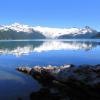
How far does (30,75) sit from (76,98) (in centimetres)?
1990

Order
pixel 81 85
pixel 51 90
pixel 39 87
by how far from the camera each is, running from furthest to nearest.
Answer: pixel 39 87, pixel 51 90, pixel 81 85

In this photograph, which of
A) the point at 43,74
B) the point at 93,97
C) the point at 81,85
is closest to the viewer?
the point at 93,97

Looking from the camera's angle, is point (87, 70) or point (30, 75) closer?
point (87, 70)

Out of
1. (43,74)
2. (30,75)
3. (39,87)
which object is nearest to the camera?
(39,87)

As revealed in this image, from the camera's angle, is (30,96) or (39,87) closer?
(30,96)

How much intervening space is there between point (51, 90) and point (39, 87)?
11.9 feet

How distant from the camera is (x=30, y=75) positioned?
53.6 metres

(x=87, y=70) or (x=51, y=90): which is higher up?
(x=87, y=70)

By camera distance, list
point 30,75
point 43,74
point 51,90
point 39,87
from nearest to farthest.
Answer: point 51,90, point 39,87, point 43,74, point 30,75

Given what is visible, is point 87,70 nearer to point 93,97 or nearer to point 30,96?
point 93,97

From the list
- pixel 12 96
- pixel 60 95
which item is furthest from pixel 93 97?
pixel 12 96

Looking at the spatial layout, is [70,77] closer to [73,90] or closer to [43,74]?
[73,90]

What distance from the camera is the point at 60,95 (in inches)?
1422

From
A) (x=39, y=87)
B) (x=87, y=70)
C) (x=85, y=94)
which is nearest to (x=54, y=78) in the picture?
(x=39, y=87)
